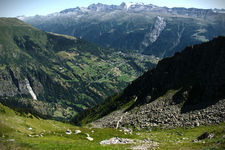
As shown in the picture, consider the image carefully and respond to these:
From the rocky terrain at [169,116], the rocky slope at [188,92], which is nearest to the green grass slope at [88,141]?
the rocky terrain at [169,116]

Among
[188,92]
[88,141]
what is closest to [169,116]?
[188,92]

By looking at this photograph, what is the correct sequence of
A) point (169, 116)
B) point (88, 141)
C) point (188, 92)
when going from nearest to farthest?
point (88, 141), point (169, 116), point (188, 92)

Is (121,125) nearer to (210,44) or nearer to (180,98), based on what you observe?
(180,98)

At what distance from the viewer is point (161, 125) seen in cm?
9656

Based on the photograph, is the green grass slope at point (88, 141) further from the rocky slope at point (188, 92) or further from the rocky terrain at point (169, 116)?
the rocky slope at point (188, 92)

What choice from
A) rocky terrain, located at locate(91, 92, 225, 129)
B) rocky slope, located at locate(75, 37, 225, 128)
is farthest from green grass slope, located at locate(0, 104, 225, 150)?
rocky slope, located at locate(75, 37, 225, 128)

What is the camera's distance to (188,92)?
108m

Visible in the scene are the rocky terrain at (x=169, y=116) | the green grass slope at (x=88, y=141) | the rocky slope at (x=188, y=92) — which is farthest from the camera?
the rocky slope at (x=188, y=92)

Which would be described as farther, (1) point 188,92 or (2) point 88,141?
(1) point 188,92

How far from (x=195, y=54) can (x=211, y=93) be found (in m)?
35.8

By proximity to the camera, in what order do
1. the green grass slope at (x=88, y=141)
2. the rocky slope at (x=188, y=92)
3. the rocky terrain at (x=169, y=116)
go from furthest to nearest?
the rocky slope at (x=188, y=92), the rocky terrain at (x=169, y=116), the green grass slope at (x=88, y=141)

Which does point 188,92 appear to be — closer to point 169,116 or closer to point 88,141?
point 169,116

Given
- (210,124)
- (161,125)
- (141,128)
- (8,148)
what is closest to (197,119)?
(210,124)

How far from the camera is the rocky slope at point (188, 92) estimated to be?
91312 mm
